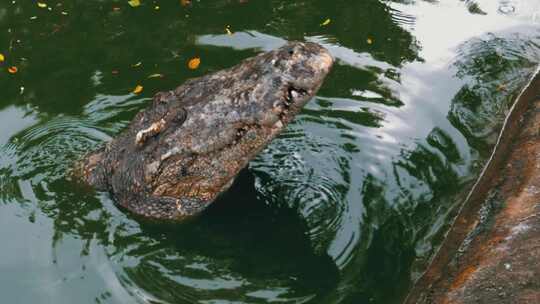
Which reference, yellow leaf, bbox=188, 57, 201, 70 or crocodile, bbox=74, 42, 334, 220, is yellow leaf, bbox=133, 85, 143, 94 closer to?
yellow leaf, bbox=188, 57, 201, 70

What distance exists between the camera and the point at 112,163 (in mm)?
6125

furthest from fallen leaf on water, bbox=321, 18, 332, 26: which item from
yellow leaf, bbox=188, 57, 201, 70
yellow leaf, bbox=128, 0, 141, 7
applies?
yellow leaf, bbox=128, 0, 141, 7

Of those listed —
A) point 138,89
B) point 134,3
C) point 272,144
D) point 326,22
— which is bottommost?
point 138,89

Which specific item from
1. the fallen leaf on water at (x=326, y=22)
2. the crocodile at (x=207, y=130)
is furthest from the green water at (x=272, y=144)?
the crocodile at (x=207, y=130)

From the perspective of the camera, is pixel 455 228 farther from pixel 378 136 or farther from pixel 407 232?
pixel 378 136

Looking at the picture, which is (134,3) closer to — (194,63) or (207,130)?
(194,63)

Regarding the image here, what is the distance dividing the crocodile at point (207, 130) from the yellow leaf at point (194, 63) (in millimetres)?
2082

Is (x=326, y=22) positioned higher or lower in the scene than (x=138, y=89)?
higher

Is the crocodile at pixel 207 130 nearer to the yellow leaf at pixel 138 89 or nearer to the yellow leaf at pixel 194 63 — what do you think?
the yellow leaf at pixel 138 89

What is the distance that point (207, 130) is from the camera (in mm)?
5449

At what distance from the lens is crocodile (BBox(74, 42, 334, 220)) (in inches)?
206

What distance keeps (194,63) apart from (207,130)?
2.79 meters

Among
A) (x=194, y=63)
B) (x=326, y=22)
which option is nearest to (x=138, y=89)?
(x=194, y=63)

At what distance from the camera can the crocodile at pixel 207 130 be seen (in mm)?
5227
